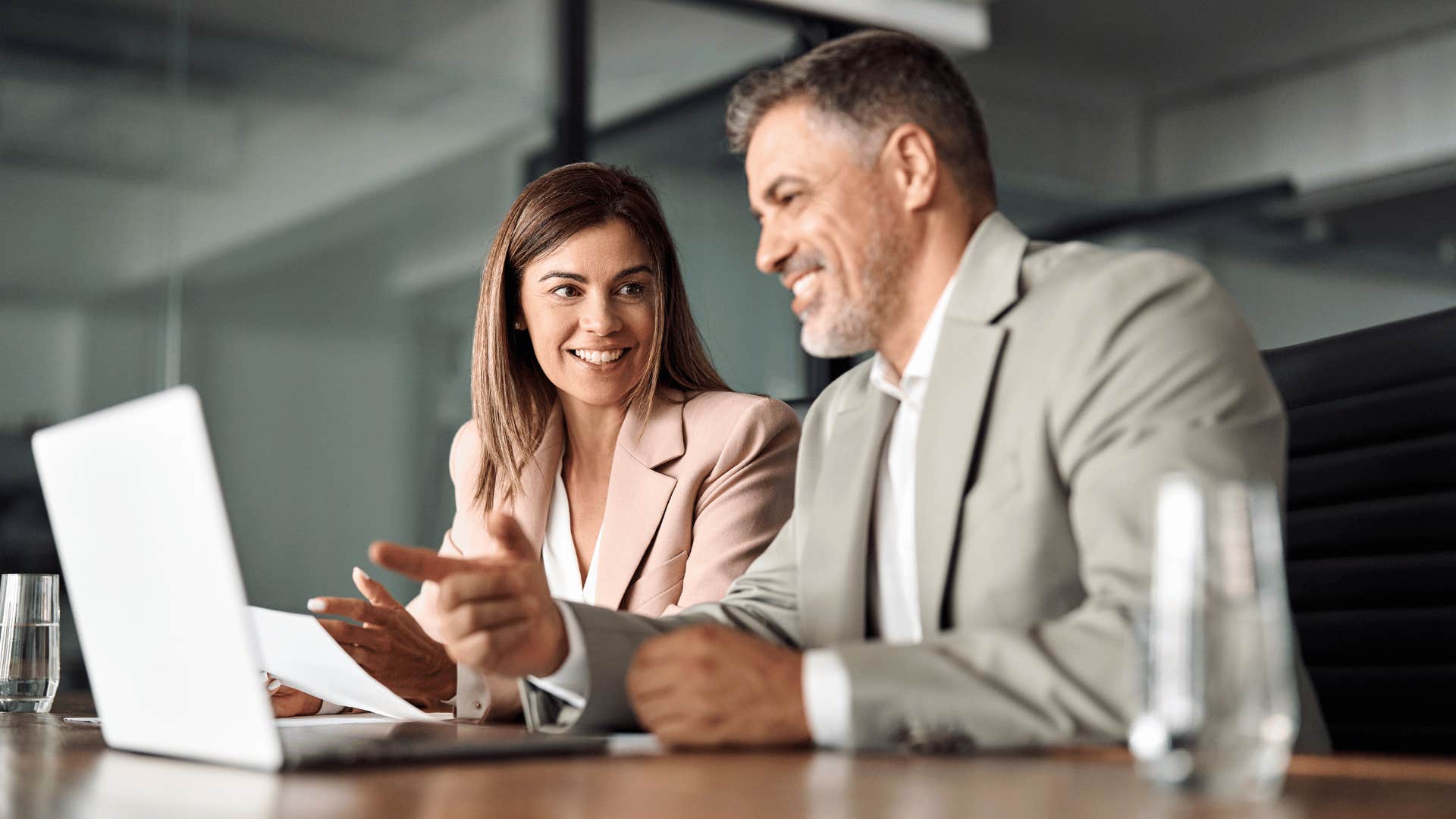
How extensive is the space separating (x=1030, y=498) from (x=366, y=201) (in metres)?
3.26

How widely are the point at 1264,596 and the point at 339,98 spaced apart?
12.6ft

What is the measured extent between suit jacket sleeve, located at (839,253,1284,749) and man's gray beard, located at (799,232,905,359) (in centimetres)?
30

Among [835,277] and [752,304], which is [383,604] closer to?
[835,277]

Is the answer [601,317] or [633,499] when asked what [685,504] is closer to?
[633,499]

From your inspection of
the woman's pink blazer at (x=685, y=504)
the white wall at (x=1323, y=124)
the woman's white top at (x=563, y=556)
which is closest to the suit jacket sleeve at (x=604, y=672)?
the woman's pink blazer at (x=685, y=504)

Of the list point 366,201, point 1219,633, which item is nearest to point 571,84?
point 366,201

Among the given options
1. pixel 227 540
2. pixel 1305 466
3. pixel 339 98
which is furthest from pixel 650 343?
pixel 339 98

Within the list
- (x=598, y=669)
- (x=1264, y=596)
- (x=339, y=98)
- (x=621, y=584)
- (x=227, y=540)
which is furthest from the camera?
(x=339, y=98)

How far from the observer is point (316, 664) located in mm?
1436

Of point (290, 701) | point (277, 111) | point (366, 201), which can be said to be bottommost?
point (290, 701)

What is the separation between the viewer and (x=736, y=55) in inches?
187

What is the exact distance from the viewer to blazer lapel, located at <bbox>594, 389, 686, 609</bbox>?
1973mm

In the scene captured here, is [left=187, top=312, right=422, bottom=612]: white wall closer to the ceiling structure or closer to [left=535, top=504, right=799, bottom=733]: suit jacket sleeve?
the ceiling structure

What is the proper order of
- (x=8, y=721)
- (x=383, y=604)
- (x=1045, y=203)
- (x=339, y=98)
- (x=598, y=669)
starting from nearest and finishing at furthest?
(x=598, y=669) < (x=8, y=721) < (x=383, y=604) < (x=339, y=98) < (x=1045, y=203)
